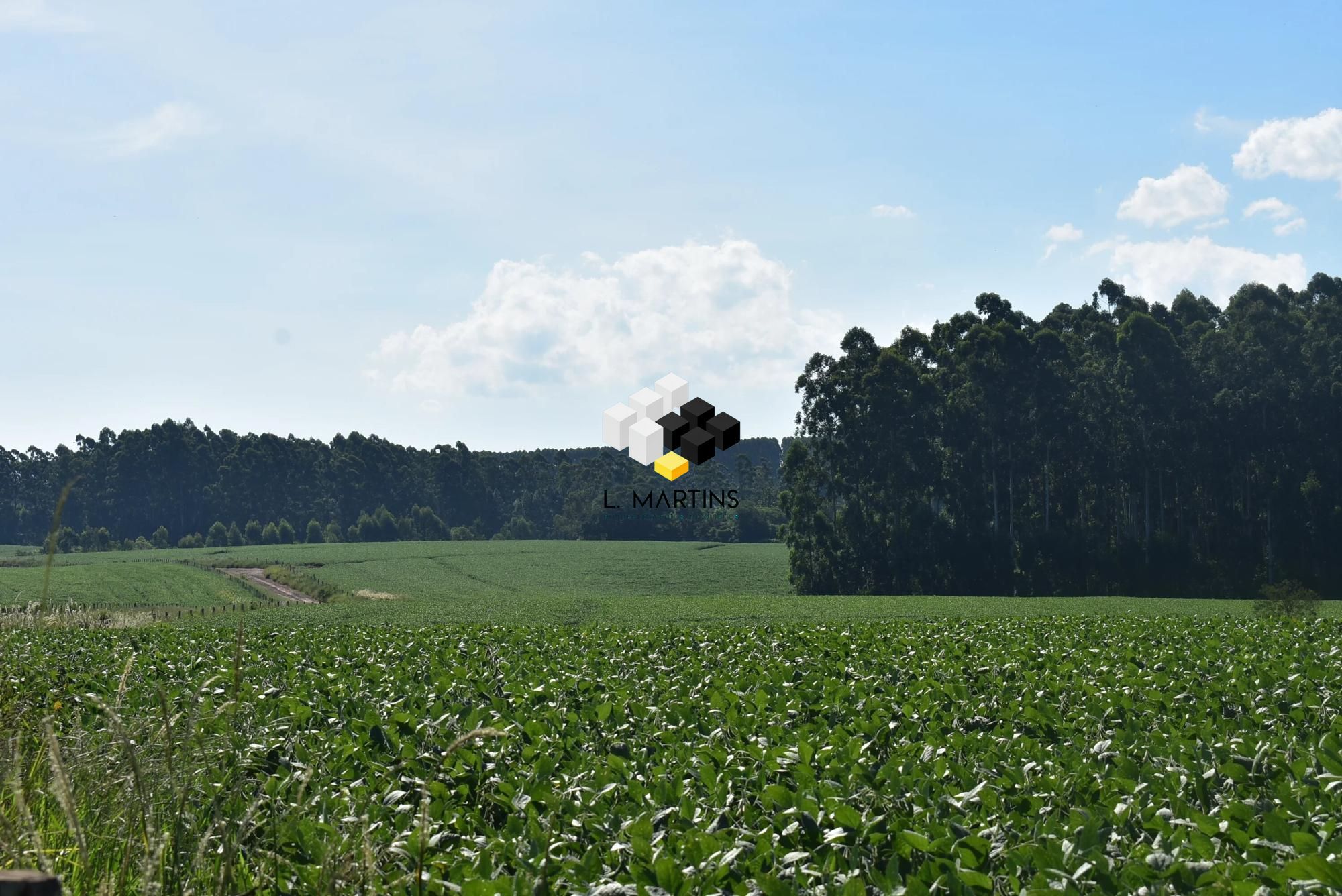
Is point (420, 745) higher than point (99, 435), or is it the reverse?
point (99, 435)

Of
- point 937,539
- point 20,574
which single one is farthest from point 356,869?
point 20,574

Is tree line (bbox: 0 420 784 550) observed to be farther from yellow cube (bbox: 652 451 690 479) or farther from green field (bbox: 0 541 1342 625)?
yellow cube (bbox: 652 451 690 479)

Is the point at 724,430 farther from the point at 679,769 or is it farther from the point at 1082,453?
the point at 679,769

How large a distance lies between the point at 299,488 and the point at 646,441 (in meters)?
89.7

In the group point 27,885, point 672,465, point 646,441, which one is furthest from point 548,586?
point 27,885

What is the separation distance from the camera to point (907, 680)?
11.2m

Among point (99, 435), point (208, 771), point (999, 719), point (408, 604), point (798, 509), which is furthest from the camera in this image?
point (99, 435)

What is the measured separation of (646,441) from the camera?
2795 inches

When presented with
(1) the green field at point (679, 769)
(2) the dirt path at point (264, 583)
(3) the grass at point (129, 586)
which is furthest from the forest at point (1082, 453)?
(1) the green field at point (679, 769)

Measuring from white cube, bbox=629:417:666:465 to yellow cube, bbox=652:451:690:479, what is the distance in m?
4.47

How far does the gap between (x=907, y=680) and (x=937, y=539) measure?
5183 cm

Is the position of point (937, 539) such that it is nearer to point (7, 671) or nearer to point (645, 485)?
point (7, 671)

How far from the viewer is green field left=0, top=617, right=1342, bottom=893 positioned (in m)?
4.05

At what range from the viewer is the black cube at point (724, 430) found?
6788 cm
